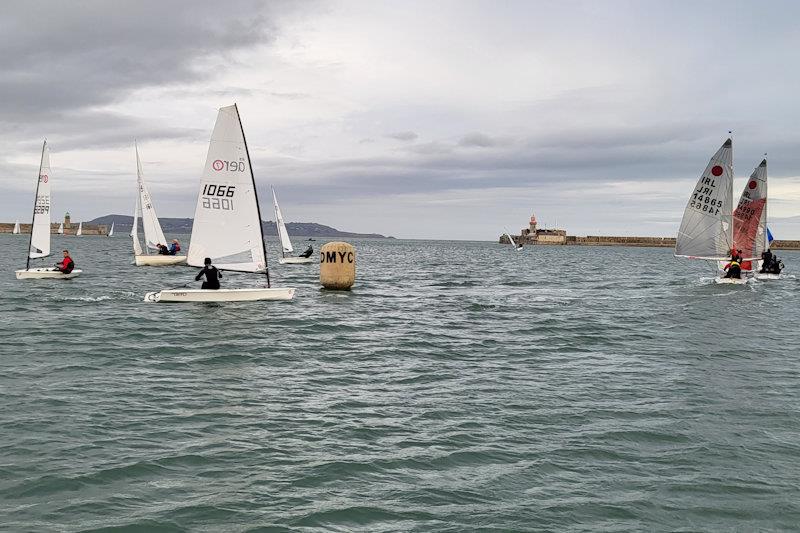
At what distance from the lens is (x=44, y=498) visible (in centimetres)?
760

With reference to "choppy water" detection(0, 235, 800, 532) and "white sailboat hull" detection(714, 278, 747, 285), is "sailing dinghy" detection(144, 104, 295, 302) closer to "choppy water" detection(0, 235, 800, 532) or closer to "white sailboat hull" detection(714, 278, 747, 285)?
"choppy water" detection(0, 235, 800, 532)

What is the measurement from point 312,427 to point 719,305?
85.8 ft

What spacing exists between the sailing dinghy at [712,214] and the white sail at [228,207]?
28033mm

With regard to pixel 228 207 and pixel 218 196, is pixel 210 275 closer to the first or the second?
pixel 228 207

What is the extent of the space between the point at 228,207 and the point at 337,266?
34.9ft

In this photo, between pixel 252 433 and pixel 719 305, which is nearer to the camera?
pixel 252 433

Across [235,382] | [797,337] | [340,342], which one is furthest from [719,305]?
[235,382]

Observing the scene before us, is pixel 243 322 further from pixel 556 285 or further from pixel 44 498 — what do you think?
pixel 556 285

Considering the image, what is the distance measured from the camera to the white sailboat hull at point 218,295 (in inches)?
995

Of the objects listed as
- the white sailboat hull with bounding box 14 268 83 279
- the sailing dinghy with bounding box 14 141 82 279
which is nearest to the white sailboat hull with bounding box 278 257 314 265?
the sailing dinghy with bounding box 14 141 82 279

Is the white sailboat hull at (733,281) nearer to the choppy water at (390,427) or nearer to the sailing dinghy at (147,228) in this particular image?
the choppy water at (390,427)

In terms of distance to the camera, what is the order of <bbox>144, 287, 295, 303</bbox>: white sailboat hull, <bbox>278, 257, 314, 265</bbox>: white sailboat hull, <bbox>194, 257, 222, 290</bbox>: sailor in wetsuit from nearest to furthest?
1. <bbox>144, 287, 295, 303</bbox>: white sailboat hull
2. <bbox>194, 257, 222, 290</bbox>: sailor in wetsuit
3. <bbox>278, 257, 314, 265</bbox>: white sailboat hull

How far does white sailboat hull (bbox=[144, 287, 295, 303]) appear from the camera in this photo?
2527cm

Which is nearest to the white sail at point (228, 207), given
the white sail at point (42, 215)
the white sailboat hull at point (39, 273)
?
the white sailboat hull at point (39, 273)
